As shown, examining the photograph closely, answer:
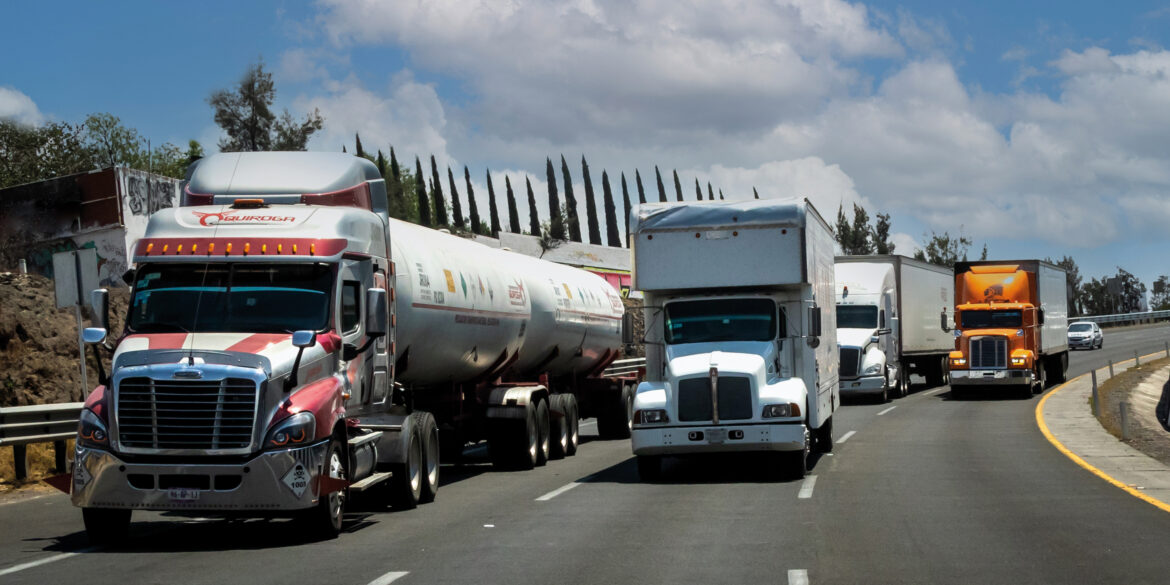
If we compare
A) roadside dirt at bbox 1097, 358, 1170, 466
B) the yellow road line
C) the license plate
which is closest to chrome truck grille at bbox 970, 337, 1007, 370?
roadside dirt at bbox 1097, 358, 1170, 466

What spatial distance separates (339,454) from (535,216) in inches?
4231

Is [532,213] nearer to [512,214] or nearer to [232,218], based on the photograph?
[512,214]

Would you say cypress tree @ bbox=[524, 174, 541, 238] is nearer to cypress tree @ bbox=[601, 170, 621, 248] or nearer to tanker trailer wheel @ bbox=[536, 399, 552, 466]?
cypress tree @ bbox=[601, 170, 621, 248]

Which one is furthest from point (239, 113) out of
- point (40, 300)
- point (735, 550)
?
point (735, 550)

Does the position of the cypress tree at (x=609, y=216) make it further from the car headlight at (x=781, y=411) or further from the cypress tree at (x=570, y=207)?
the car headlight at (x=781, y=411)

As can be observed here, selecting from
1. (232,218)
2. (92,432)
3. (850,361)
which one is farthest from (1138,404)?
(92,432)

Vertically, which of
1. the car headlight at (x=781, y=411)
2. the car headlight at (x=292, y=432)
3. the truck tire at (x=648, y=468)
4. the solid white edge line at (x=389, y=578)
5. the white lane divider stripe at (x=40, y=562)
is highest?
the car headlight at (x=292, y=432)

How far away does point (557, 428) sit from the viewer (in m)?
22.2

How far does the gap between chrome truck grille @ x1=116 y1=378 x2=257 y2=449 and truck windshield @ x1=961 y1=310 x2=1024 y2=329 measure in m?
31.9

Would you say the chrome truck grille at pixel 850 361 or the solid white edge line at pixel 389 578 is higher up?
the chrome truck grille at pixel 850 361

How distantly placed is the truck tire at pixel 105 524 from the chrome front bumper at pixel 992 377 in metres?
31.2

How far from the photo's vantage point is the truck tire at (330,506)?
12.0m

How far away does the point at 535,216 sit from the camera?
11944cm

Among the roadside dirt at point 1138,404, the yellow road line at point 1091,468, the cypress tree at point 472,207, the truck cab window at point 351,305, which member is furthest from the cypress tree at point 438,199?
the truck cab window at point 351,305
